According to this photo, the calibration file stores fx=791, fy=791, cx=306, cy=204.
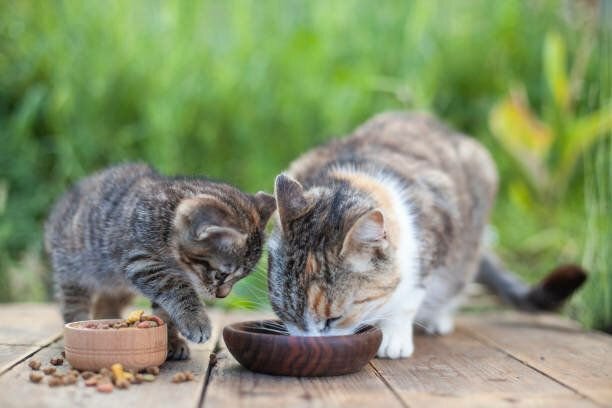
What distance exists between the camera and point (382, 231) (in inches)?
113

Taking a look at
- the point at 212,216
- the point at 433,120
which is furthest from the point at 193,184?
the point at 433,120

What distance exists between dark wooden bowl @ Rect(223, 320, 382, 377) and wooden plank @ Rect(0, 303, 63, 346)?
112 centimetres

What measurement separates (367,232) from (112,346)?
971 mm

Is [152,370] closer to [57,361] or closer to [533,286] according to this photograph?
[57,361]

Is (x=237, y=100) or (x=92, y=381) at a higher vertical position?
(x=237, y=100)

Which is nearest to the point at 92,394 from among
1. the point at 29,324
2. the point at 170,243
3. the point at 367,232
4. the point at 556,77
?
the point at 170,243


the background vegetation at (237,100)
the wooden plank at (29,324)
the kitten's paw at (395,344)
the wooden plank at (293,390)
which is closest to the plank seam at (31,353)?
the wooden plank at (29,324)

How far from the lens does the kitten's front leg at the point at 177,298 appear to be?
2896 millimetres

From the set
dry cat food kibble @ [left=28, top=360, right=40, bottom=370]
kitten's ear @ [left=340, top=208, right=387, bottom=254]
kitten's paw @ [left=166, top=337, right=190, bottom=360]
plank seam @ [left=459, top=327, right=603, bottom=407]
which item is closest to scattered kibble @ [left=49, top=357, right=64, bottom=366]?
dry cat food kibble @ [left=28, top=360, right=40, bottom=370]

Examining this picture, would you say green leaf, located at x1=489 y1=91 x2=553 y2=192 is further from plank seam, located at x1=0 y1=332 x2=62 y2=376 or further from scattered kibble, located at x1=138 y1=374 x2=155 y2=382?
scattered kibble, located at x1=138 y1=374 x2=155 y2=382

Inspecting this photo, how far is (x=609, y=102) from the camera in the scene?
521 centimetres

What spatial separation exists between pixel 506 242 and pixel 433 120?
1.82 m

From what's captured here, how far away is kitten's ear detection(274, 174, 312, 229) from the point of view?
9.61ft

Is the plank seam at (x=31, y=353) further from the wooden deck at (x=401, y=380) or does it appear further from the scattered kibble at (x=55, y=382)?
the scattered kibble at (x=55, y=382)
